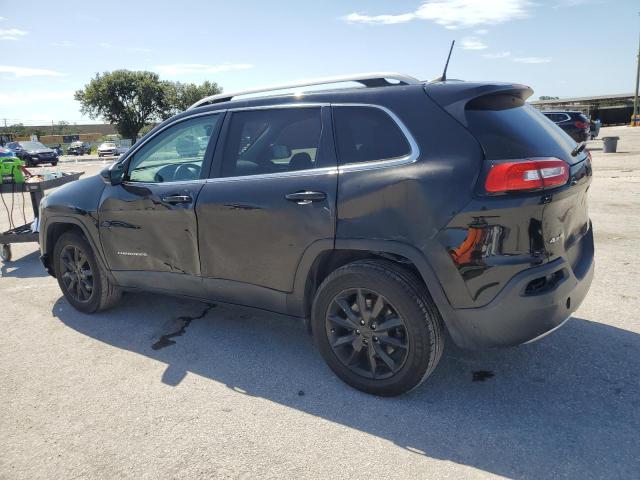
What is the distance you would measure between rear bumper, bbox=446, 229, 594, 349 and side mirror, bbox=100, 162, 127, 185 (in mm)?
2931

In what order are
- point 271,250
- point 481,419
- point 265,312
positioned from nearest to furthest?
point 481,419, point 271,250, point 265,312

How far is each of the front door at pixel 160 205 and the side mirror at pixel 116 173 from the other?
4 centimetres

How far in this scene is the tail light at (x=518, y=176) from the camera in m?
2.56

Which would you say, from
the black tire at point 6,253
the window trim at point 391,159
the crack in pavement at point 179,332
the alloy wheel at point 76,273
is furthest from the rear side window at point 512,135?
the black tire at point 6,253

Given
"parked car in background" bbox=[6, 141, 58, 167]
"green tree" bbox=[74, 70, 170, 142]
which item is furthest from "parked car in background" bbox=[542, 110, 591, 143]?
"green tree" bbox=[74, 70, 170, 142]

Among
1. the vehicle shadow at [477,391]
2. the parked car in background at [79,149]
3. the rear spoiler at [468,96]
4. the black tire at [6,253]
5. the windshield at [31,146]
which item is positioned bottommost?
the parked car in background at [79,149]

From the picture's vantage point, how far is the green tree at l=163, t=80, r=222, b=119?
5575 centimetres

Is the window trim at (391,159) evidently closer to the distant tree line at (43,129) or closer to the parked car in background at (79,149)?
the parked car in background at (79,149)

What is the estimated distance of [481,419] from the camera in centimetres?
281

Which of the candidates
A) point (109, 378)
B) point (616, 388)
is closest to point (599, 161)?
point (616, 388)

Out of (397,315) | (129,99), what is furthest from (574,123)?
(129,99)

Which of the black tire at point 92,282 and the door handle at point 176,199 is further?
the black tire at point 92,282

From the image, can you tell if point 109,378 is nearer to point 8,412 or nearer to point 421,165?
point 8,412

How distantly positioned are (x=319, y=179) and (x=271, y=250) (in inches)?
23.6
